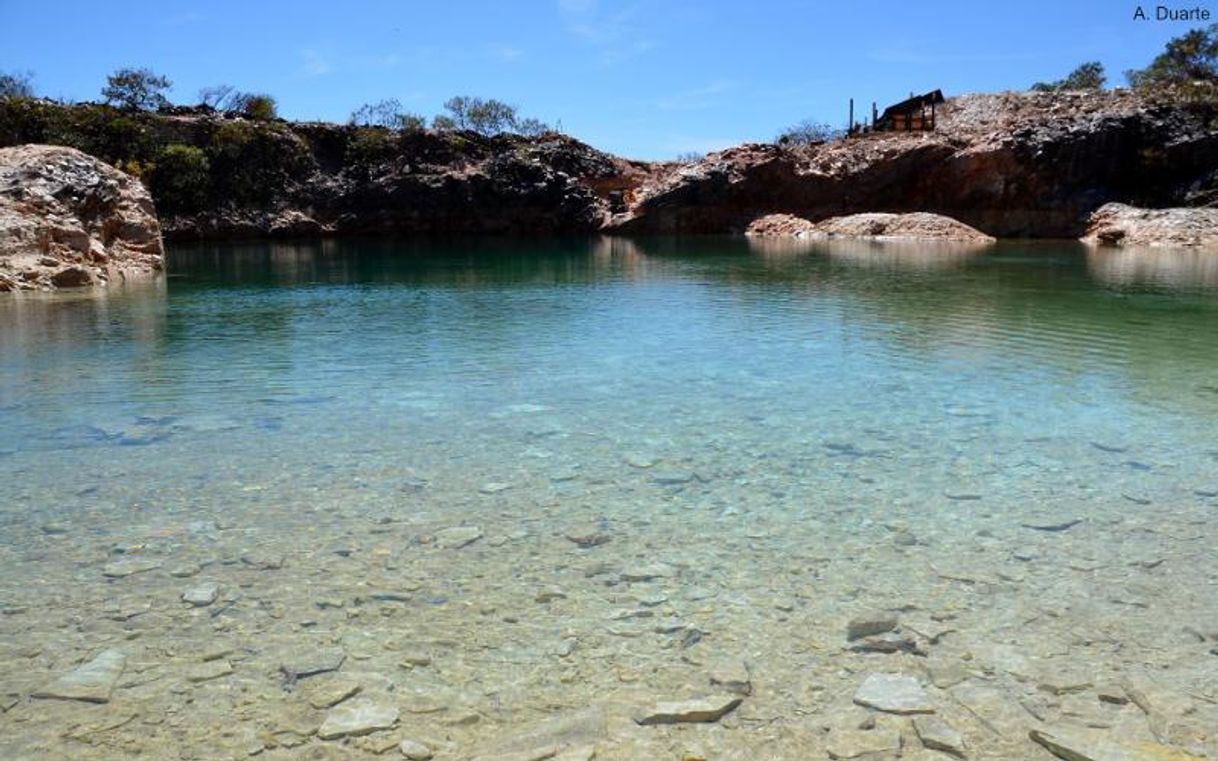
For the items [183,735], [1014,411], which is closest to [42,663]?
[183,735]

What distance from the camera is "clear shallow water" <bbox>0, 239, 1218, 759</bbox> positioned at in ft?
13.6

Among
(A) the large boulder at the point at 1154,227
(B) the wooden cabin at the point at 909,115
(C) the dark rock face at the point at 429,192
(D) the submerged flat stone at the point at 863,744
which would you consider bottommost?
(D) the submerged flat stone at the point at 863,744

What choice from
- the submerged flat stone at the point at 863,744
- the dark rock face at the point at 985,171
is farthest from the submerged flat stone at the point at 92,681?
the dark rock face at the point at 985,171

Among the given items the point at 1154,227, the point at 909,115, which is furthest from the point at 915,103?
the point at 1154,227

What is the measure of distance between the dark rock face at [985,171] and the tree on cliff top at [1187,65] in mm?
2752

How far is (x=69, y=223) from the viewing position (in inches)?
955

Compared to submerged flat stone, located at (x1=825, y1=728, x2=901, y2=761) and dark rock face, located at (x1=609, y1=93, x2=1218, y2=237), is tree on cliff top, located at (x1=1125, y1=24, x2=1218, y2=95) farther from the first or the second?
submerged flat stone, located at (x1=825, y1=728, x2=901, y2=761)

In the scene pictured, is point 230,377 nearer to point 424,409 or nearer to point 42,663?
point 424,409

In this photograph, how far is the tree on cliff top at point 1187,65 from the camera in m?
55.8

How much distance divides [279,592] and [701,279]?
23434 mm

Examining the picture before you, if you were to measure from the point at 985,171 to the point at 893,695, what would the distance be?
57.3 meters

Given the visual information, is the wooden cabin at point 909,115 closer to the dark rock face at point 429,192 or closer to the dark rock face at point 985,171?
the dark rock face at point 985,171

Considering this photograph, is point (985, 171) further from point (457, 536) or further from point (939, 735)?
point (939, 735)

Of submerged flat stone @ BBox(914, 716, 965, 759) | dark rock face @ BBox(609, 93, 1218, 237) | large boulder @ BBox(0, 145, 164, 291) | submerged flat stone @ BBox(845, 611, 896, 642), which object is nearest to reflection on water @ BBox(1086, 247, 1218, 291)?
dark rock face @ BBox(609, 93, 1218, 237)
